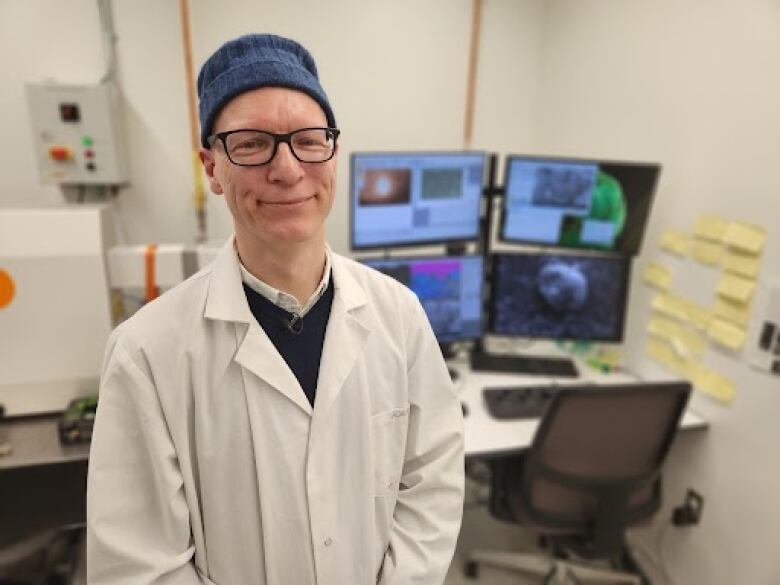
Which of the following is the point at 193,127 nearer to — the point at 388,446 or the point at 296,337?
the point at 296,337

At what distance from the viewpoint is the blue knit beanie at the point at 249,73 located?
2.54ft

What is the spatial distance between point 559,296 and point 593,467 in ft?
2.26

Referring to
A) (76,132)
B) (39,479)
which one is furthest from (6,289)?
(76,132)

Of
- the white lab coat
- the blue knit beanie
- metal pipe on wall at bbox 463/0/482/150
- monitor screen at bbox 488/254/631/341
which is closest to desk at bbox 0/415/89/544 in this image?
the white lab coat

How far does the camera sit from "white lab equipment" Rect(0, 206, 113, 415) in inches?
56.7

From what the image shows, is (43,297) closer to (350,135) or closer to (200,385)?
(200,385)

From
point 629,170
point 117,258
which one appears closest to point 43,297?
point 117,258

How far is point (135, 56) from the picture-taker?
7.13 feet

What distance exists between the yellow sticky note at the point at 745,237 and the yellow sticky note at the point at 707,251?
0.06 meters

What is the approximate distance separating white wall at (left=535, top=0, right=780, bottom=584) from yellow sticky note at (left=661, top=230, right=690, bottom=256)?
32 mm

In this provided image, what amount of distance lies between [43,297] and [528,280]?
64.1 inches

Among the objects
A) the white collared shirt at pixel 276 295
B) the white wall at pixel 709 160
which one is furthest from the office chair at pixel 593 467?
the white collared shirt at pixel 276 295

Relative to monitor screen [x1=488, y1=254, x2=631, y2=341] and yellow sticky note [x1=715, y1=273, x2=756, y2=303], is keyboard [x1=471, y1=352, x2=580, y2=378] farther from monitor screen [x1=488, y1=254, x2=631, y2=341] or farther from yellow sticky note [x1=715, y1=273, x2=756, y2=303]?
yellow sticky note [x1=715, y1=273, x2=756, y2=303]

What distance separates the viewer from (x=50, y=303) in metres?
1.47
